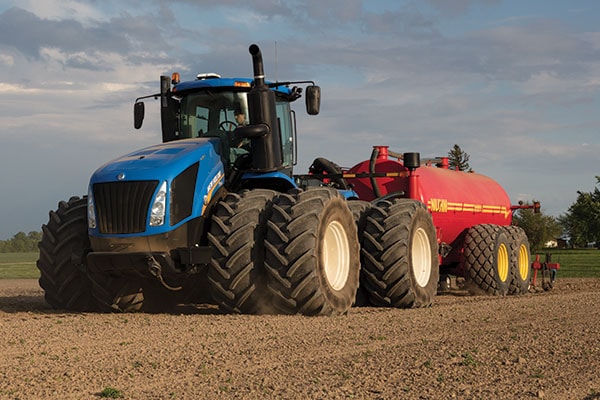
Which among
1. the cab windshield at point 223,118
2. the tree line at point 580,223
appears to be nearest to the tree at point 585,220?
the tree line at point 580,223

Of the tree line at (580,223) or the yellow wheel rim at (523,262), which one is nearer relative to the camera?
the yellow wheel rim at (523,262)

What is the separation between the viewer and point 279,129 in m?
12.5

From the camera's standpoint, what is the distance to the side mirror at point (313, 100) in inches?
472

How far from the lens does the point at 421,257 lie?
14.0 metres

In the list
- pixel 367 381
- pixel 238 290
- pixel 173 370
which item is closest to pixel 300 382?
pixel 367 381

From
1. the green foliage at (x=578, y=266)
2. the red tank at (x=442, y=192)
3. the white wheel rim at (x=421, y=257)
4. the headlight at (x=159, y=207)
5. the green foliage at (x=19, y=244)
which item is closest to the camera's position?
the headlight at (x=159, y=207)

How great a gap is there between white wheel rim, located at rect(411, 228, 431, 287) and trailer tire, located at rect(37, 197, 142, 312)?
4428 millimetres

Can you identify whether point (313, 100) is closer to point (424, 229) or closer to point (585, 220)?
point (424, 229)

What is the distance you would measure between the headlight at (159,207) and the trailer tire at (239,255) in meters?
0.61

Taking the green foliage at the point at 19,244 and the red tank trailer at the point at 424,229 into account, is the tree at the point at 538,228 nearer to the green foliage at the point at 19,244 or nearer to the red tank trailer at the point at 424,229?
the red tank trailer at the point at 424,229

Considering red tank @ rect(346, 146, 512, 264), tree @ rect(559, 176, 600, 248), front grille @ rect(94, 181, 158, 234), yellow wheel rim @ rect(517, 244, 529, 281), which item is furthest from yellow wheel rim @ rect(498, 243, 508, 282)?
tree @ rect(559, 176, 600, 248)

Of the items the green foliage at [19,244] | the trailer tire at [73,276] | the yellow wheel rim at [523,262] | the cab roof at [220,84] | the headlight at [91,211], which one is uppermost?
the cab roof at [220,84]

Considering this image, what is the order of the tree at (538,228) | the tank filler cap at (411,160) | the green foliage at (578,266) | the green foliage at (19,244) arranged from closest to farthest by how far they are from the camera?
the tank filler cap at (411,160)
the green foliage at (578,266)
the tree at (538,228)
the green foliage at (19,244)

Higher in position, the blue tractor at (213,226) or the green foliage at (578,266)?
the blue tractor at (213,226)
